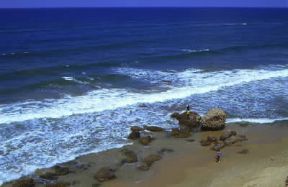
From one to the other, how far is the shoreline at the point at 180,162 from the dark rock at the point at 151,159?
192mm

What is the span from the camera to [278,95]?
3366cm

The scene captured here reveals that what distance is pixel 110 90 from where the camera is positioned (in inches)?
1379

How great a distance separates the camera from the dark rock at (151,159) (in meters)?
21.8

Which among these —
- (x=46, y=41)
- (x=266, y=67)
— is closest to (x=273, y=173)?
(x=266, y=67)

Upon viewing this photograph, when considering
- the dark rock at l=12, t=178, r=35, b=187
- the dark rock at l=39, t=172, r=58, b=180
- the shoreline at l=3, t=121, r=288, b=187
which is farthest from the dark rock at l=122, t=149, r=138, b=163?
the dark rock at l=12, t=178, r=35, b=187

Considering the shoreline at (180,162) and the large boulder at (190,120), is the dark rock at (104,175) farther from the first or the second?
the large boulder at (190,120)

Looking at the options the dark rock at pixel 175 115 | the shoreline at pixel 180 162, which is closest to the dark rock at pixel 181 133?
the shoreline at pixel 180 162

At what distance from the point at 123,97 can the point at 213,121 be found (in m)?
8.87

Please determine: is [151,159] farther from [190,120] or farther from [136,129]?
[190,120]

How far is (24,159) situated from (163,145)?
22.8ft

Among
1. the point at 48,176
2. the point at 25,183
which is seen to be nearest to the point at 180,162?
the point at 48,176

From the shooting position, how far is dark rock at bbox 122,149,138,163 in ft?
72.3

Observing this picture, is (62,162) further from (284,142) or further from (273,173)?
(284,142)

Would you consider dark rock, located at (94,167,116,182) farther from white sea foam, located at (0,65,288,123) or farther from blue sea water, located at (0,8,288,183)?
white sea foam, located at (0,65,288,123)
